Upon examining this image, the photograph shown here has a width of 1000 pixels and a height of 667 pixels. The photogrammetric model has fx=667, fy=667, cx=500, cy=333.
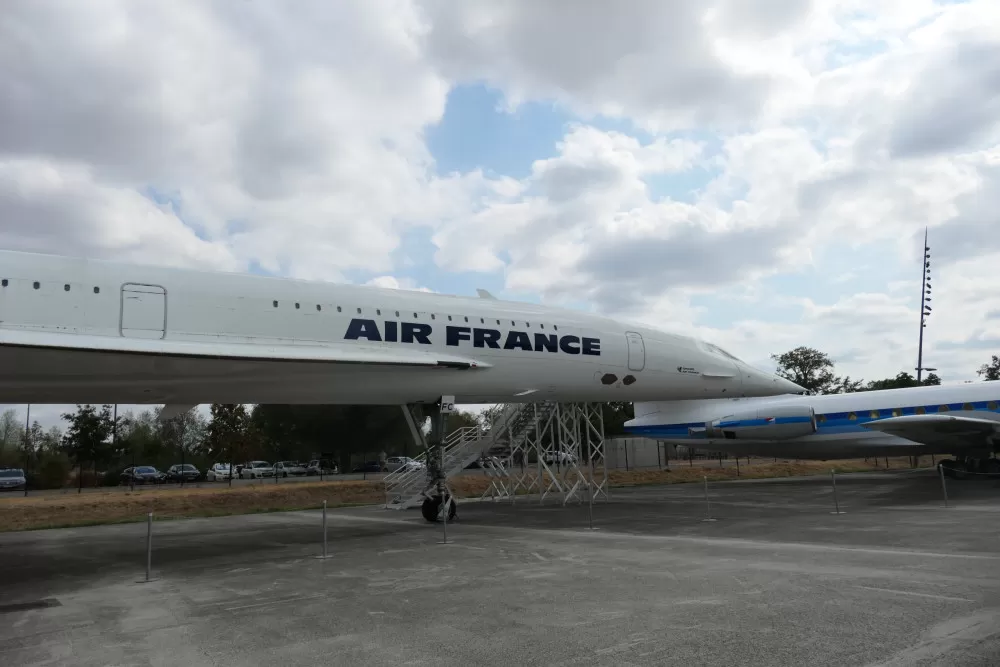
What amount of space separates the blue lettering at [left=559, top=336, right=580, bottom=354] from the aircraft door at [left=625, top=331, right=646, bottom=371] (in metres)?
1.45

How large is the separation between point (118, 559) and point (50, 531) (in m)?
7.59

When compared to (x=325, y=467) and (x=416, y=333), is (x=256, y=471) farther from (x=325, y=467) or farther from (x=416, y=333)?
(x=416, y=333)

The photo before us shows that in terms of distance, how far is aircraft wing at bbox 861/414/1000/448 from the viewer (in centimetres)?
1848

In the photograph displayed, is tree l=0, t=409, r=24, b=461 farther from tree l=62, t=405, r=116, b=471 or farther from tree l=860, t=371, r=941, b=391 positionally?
tree l=860, t=371, r=941, b=391

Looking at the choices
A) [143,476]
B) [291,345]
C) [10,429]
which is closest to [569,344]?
[291,345]

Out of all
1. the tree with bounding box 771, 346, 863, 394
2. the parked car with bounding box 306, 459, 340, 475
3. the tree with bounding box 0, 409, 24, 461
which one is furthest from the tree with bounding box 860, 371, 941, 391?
the tree with bounding box 0, 409, 24, 461

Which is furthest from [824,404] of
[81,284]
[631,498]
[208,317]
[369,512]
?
[81,284]

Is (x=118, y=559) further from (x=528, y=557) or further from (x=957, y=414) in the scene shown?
(x=957, y=414)

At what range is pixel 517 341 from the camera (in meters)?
13.5

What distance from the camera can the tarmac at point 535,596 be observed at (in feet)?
15.6

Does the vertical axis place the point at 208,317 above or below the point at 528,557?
above

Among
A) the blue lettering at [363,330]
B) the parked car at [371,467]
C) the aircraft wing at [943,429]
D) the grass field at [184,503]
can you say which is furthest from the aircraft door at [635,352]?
the parked car at [371,467]

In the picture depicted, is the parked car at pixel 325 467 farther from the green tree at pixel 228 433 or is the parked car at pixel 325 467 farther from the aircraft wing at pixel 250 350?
the aircraft wing at pixel 250 350

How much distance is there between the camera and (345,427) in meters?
43.5
